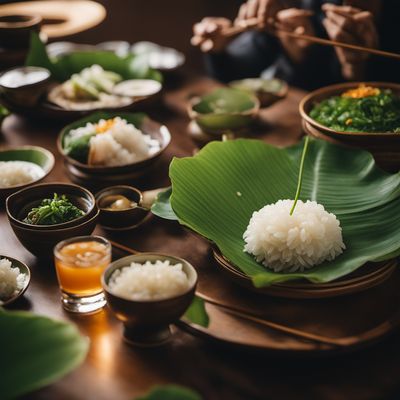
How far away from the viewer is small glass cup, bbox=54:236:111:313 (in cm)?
153

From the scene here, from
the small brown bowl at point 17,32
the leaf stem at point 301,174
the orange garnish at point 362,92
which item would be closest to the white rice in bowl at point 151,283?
the leaf stem at point 301,174

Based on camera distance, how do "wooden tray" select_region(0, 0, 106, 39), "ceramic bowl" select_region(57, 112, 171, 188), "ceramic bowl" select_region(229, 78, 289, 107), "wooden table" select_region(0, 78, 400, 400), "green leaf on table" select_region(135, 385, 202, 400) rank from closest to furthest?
"green leaf on table" select_region(135, 385, 202, 400) < "wooden table" select_region(0, 78, 400, 400) < "ceramic bowl" select_region(57, 112, 171, 188) < "ceramic bowl" select_region(229, 78, 289, 107) < "wooden tray" select_region(0, 0, 106, 39)

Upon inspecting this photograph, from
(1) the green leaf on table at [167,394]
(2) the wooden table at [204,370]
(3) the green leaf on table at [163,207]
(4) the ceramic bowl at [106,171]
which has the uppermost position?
(1) the green leaf on table at [167,394]

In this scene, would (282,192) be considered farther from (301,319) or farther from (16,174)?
(16,174)

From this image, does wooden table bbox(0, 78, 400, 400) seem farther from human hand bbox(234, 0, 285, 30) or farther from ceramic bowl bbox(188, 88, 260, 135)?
human hand bbox(234, 0, 285, 30)

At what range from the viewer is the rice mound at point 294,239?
1.65 metres

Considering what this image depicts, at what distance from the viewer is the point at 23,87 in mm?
2738

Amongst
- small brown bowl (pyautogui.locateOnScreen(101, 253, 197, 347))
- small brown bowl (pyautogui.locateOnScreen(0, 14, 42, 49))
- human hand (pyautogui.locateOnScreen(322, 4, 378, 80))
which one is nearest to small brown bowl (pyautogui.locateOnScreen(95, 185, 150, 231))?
small brown bowl (pyautogui.locateOnScreen(101, 253, 197, 347))

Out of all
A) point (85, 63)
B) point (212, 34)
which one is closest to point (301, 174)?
point (212, 34)

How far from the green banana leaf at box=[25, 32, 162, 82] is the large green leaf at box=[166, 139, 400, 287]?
3.93 ft

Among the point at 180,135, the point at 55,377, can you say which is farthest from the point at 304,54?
the point at 55,377

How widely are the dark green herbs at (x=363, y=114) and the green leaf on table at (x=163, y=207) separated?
2.36ft

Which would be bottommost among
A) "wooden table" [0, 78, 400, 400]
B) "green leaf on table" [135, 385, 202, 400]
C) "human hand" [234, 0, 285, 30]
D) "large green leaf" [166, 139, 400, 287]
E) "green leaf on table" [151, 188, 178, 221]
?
"wooden table" [0, 78, 400, 400]

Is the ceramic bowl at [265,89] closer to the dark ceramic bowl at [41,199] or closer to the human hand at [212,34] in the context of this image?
the human hand at [212,34]
